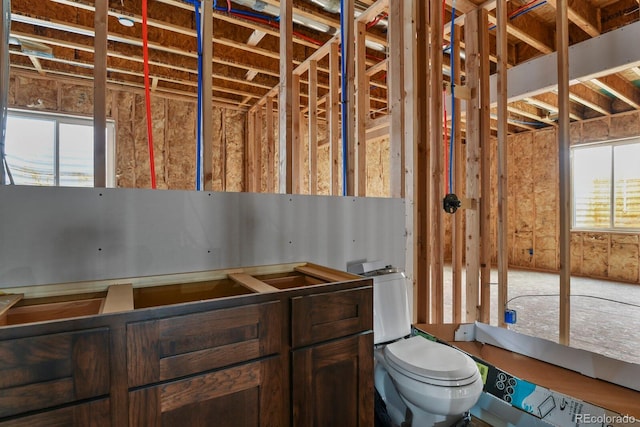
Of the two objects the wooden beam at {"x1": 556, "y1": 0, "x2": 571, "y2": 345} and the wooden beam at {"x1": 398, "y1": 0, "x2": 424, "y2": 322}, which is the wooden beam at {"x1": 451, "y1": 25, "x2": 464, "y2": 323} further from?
the wooden beam at {"x1": 556, "y1": 0, "x2": 571, "y2": 345}

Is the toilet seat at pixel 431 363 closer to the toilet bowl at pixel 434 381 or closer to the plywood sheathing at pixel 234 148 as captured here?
the toilet bowl at pixel 434 381

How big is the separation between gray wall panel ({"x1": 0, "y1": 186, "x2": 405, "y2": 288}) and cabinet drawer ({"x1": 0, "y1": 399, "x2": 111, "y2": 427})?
58 centimetres

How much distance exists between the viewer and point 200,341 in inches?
33.6

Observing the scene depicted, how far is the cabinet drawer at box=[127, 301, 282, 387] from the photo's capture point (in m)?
0.79

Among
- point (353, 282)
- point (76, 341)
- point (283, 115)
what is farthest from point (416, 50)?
point (76, 341)

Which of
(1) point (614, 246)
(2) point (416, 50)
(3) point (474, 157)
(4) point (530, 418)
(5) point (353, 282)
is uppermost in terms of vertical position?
(2) point (416, 50)

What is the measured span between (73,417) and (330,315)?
2.30ft

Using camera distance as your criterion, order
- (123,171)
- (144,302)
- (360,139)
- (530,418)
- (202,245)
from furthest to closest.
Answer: (123,171) < (360,139) < (530,418) < (202,245) < (144,302)

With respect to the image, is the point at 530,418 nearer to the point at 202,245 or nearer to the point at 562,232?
the point at 562,232

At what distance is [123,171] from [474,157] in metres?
4.12

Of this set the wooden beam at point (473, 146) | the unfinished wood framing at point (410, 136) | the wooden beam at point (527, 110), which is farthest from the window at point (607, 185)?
the unfinished wood framing at point (410, 136)

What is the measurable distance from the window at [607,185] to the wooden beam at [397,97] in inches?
205

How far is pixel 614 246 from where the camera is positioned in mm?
5086

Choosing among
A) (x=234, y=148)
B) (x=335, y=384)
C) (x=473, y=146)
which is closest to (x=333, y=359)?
(x=335, y=384)
